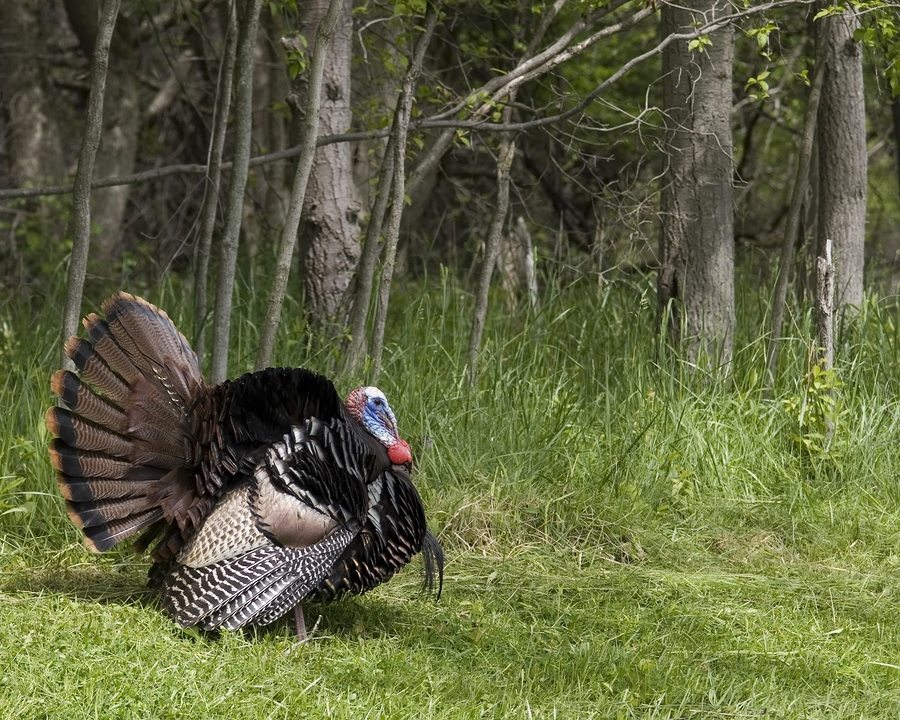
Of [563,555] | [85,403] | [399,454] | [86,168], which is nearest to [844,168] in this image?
[563,555]

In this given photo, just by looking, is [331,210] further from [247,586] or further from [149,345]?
[247,586]

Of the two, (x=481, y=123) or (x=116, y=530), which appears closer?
(x=116, y=530)

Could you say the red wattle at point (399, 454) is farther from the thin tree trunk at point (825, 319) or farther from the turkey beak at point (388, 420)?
the thin tree trunk at point (825, 319)

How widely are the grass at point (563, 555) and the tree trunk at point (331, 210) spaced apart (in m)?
0.31

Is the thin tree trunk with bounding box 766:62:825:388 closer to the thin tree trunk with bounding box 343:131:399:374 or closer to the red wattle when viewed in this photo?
the thin tree trunk with bounding box 343:131:399:374

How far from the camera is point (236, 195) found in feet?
18.4

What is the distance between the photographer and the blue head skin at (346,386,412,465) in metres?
4.80

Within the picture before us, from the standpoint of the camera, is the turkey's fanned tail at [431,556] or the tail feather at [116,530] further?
the turkey's fanned tail at [431,556]

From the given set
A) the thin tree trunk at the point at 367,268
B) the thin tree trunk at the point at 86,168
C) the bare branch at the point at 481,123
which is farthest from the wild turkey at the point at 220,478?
the bare branch at the point at 481,123

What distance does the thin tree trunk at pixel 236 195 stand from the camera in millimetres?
5582

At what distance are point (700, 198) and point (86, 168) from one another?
336 centimetres

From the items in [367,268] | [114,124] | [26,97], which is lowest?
[367,268]

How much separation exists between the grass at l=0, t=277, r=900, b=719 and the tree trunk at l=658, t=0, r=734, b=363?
23cm

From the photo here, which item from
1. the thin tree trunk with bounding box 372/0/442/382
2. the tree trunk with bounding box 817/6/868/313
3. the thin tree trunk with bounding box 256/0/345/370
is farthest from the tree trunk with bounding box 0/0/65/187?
the tree trunk with bounding box 817/6/868/313
